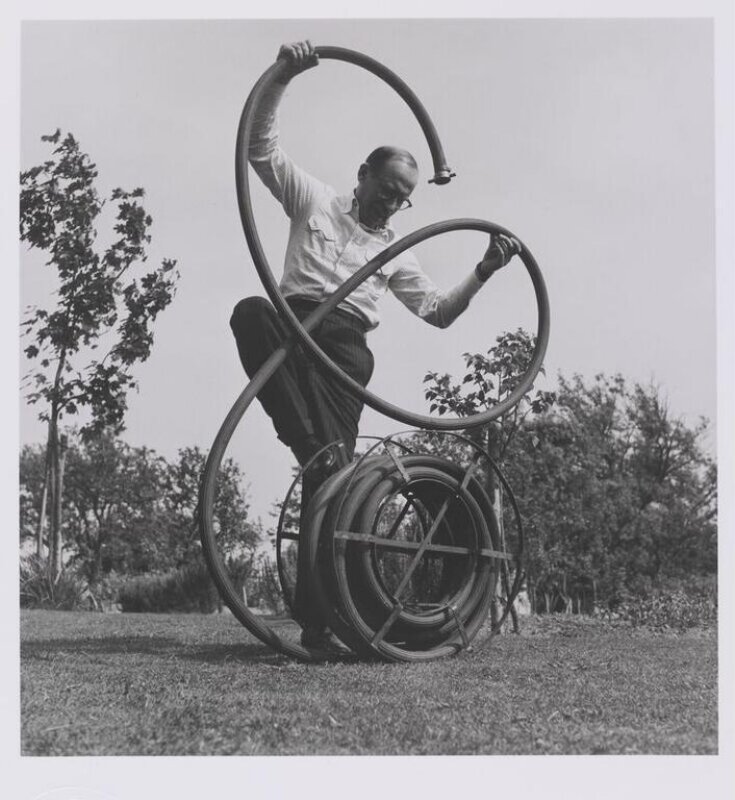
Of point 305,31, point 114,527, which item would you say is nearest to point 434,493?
point 305,31

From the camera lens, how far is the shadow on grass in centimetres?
532

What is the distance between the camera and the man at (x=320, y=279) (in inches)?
215

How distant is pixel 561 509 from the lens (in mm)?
12133

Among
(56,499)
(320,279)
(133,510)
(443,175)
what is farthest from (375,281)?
(133,510)

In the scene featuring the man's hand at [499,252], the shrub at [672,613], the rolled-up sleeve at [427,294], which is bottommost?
the shrub at [672,613]

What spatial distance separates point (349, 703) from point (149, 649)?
180cm

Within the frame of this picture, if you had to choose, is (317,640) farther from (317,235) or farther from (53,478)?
(53,478)

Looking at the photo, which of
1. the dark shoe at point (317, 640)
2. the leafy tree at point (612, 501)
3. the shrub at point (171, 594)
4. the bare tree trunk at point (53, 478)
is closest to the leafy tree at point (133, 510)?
the shrub at point (171, 594)

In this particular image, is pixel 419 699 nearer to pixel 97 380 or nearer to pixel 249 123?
pixel 249 123

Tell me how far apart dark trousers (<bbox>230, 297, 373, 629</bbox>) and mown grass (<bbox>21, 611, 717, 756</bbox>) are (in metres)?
0.78

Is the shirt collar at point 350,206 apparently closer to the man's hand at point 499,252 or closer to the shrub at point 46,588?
the man's hand at point 499,252

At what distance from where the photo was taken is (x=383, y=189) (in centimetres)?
566

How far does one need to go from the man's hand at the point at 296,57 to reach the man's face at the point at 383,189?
2.23 ft

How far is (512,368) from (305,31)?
2780 millimetres
